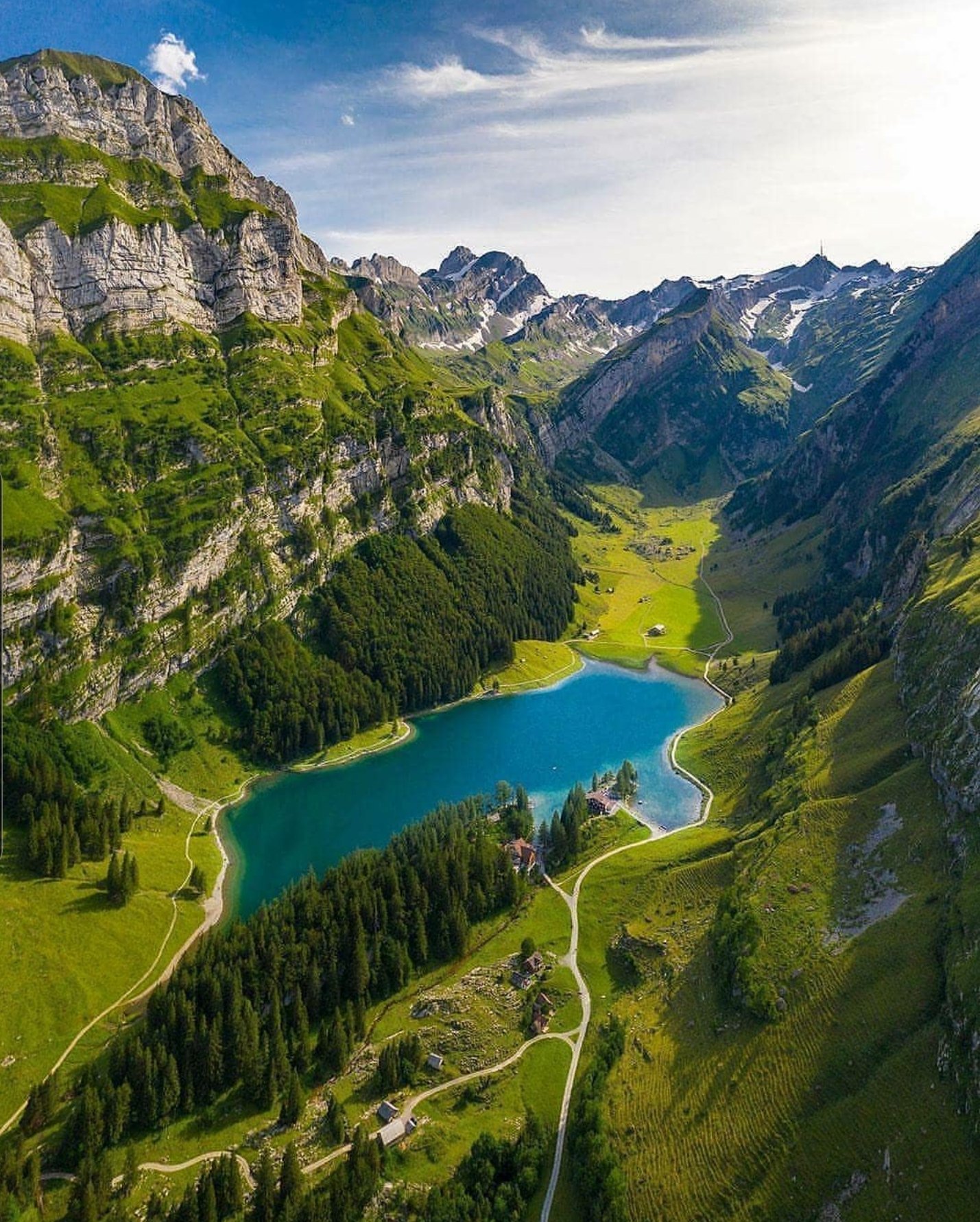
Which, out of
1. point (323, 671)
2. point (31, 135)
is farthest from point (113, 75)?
point (323, 671)

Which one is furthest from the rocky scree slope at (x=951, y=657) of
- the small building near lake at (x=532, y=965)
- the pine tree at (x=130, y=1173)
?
the pine tree at (x=130, y=1173)

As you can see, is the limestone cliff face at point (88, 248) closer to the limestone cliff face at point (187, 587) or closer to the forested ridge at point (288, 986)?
the limestone cliff face at point (187, 587)

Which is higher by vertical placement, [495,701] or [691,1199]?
[495,701]

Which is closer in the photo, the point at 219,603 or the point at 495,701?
the point at 219,603

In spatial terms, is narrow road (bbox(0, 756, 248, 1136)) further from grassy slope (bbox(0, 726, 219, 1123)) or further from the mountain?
the mountain

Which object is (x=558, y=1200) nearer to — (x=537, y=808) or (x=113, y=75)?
(x=537, y=808)

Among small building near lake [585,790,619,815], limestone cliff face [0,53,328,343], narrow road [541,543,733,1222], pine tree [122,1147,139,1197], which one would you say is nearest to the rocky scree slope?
narrow road [541,543,733,1222]
